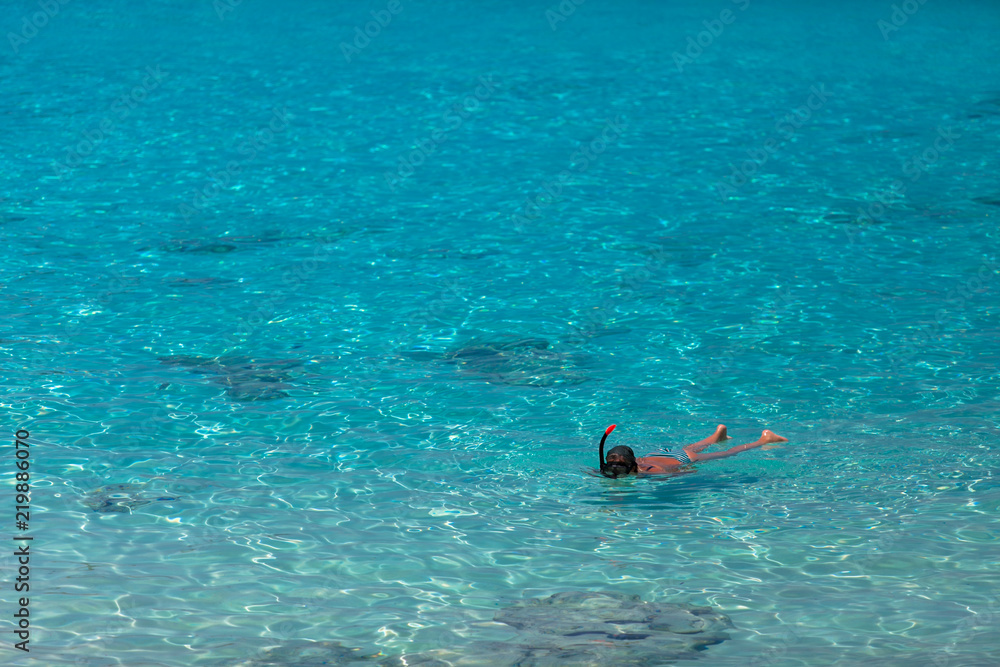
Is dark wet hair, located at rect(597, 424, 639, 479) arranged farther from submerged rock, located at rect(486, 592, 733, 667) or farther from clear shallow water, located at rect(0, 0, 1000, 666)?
submerged rock, located at rect(486, 592, 733, 667)

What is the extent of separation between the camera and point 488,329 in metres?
10.4

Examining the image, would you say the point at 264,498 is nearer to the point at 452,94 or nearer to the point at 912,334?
the point at 912,334

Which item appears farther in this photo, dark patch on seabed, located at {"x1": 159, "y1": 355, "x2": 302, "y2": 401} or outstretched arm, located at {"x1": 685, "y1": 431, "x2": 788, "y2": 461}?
dark patch on seabed, located at {"x1": 159, "y1": 355, "x2": 302, "y2": 401}

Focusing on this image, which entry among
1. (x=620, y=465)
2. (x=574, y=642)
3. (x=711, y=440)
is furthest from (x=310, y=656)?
(x=711, y=440)

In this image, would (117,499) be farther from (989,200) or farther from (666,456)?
(989,200)

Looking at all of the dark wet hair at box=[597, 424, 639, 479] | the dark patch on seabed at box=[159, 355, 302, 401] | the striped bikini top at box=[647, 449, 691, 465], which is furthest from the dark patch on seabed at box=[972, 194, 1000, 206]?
the dark patch on seabed at box=[159, 355, 302, 401]

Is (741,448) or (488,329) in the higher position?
(488,329)

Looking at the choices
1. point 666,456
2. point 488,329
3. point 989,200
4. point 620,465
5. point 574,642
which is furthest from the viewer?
point 989,200

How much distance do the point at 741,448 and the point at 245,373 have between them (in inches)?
171

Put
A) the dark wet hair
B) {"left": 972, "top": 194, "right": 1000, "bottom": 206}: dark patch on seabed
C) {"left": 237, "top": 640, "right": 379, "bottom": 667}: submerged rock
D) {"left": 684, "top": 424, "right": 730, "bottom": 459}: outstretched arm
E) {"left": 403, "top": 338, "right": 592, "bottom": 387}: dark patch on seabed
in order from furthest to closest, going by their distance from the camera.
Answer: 1. {"left": 972, "top": 194, "right": 1000, "bottom": 206}: dark patch on seabed
2. {"left": 403, "top": 338, "right": 592, "bottom": 387}: dark patch on seabed
3. {"left": 684, "top": 424, "right": 730, "bottom": 459}: outstretched arm
4. the dark wet hair
5. {"left": 237, "top": 640, "right": 379, "bottom": 667}: submerged rock

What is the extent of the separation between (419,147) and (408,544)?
1034cm

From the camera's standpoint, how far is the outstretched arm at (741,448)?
7.81m

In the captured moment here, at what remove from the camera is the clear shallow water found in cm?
595

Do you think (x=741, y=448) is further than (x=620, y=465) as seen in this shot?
Yes
